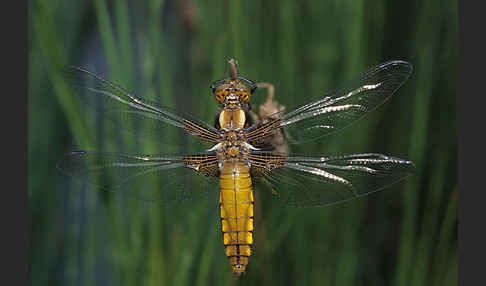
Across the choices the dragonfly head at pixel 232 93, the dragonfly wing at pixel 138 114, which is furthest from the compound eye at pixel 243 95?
the dragonfly wing at pixel 138 114

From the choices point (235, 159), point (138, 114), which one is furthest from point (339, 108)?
point (138, 114)

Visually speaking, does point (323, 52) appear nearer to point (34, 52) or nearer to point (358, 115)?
point (358, 115)

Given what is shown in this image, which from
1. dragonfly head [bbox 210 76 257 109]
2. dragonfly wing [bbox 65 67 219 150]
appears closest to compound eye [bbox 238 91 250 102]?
dragonfly head [bbox 210 76 257 109]

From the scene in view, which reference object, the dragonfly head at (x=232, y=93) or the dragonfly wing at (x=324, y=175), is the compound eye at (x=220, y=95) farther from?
the dragonfly wing at (x=324, y=175)

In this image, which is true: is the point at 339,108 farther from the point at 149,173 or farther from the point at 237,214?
the point at 149,173

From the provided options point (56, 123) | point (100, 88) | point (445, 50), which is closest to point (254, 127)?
point (100, 88)

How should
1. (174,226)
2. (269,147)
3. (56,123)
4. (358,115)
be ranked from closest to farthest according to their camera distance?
(358,115)
(269,147)
(174,226)
(56,123)
